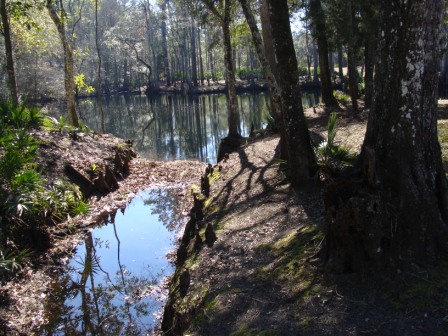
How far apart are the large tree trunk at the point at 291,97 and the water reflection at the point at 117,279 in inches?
134

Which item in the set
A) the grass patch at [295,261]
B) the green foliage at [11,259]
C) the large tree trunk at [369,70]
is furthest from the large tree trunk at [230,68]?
the grass patch at [295,261]

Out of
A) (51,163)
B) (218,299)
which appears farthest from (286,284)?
(51,163)

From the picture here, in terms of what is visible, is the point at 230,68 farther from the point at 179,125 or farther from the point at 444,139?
the point at 179,125

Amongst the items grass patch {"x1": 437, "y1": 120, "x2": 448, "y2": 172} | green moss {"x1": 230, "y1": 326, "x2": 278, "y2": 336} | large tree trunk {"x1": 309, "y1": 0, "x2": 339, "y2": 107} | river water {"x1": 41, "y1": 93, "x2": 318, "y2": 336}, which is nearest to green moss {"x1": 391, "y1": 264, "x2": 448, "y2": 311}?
green moss {"x1": 230, "y1": 326, "x2": 278, "y2": 336}

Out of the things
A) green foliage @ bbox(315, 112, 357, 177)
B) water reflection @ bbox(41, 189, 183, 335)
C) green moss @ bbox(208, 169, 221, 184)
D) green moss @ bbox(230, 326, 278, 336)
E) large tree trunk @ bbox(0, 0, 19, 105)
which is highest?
large tree trunk @ bbox(0, 0, 19, 105)

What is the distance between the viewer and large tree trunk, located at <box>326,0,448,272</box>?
193 inches

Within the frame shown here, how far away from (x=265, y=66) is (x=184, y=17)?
56.0 metres

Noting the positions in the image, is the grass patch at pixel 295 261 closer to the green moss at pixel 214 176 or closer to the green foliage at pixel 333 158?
the green foliage at pixel 333 158

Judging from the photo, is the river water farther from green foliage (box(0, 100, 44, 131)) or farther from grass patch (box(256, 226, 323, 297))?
green foliage (box(0, 100, 44, 131))

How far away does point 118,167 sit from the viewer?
1603cm

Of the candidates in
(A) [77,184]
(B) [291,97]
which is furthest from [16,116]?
(B) [291,97]

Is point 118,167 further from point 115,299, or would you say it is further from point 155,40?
point 155,40

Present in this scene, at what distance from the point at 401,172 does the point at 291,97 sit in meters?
3.91

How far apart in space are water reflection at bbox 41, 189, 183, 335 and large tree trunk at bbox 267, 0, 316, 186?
341cm
